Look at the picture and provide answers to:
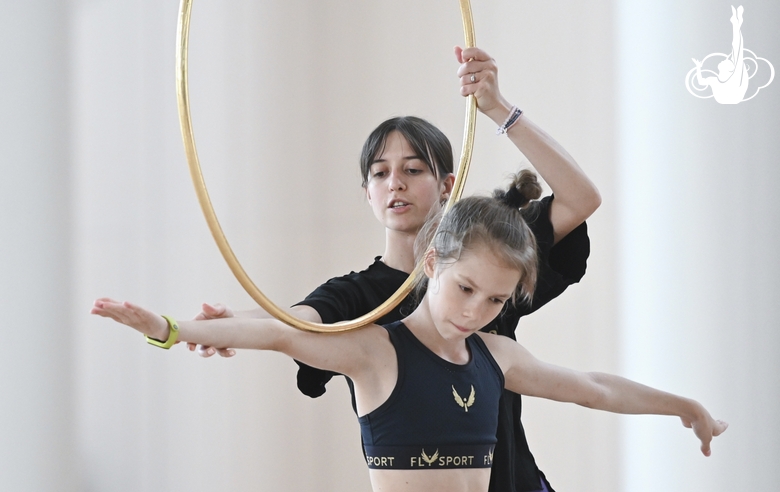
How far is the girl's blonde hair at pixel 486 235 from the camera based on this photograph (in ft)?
2.95

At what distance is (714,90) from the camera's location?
168 cm

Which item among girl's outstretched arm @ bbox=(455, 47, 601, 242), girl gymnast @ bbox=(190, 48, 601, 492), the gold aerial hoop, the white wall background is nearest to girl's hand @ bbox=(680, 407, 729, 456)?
girl gymnast @ bbox=(190, 48, 601, 492)

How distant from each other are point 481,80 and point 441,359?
0.33m

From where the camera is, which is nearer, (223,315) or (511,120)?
(223,315)

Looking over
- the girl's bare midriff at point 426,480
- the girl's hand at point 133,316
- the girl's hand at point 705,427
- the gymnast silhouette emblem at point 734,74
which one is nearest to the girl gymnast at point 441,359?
the girl's bare midriff at point 426,480

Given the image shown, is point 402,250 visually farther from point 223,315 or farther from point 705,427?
point 705,427

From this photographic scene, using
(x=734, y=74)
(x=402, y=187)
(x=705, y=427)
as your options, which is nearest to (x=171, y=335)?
(x=402, y=187)

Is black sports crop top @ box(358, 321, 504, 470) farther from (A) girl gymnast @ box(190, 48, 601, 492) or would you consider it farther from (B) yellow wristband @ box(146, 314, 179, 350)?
(B) yellow wristband @ box(146, 314, 179, 350)

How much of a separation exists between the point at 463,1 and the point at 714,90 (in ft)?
2.85

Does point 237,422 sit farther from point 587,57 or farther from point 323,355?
Answer: point 587,57

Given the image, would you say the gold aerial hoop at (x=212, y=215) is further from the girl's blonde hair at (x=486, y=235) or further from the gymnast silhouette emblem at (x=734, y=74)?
the gymnast silhouette emblem at (x=734, y=74)

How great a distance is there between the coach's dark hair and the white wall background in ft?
0.59

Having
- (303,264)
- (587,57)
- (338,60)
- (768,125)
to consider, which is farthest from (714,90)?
(303,264)

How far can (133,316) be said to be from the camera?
0.72 m
